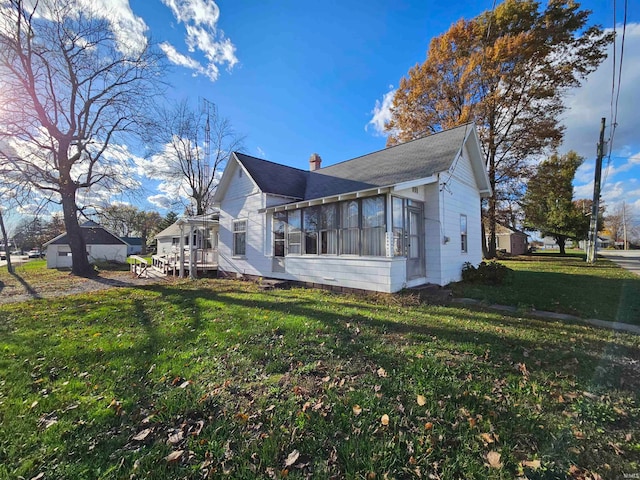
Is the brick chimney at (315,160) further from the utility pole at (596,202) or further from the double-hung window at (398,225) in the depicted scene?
the utility pole at (596,202)

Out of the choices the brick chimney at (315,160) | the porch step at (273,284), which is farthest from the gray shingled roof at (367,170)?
the porch step at (273,284)

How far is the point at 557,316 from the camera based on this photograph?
21.8 ft

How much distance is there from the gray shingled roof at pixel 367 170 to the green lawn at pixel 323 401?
6.26 meters

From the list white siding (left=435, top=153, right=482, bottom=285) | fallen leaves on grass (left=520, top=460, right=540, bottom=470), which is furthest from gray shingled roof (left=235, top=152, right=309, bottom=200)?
fallen leaves on grass (left=520, top=460, right=540, bottom=470)

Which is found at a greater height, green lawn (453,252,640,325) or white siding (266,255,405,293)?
white siding (266,255,405,293)

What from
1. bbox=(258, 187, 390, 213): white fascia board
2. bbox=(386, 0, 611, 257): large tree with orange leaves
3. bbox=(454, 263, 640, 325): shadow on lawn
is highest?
bbox=(386, 0, 611, 257): large tree with orange leaves

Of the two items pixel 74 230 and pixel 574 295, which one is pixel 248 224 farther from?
pixel 574 295

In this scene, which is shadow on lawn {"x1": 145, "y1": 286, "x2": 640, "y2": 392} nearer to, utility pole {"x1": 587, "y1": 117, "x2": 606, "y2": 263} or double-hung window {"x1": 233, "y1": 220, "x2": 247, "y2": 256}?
double-hung window {"x1": 233, "y1": 220, "x2": 247, "y2": 256}

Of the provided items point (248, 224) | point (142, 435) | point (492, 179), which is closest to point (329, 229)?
point (248, 224)

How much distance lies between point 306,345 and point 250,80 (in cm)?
1227

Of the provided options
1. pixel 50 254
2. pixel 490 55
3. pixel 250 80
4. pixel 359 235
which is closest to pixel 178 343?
pixel 359 235

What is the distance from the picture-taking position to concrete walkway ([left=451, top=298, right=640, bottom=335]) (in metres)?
5.71

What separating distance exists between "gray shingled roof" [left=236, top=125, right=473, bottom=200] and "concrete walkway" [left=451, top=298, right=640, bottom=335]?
4.33 m

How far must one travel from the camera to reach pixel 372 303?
808 centimetres
